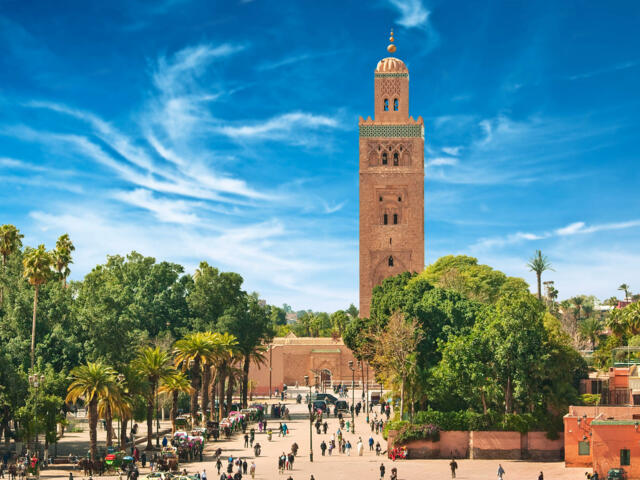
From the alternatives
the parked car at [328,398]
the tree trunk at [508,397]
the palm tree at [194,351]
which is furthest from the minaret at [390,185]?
the tree trunk at [508,397]

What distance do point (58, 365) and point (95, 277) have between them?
19.5 metres

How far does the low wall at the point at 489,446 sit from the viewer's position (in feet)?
154

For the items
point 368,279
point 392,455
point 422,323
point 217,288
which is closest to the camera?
point 392,455

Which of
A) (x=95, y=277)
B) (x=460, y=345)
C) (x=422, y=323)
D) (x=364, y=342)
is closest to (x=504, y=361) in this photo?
(x=460, y=345)

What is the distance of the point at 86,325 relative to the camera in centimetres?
4769

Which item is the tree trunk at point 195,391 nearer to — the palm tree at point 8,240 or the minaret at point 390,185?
the palm tree at point 8,240

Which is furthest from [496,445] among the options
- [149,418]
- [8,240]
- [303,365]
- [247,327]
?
[303,365]

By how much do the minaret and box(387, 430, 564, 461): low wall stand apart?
39.2 metres

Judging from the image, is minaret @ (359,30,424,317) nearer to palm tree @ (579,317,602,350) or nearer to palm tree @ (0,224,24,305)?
palm tree @ (579,317,602,350)

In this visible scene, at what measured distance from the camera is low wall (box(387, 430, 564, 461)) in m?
46.9

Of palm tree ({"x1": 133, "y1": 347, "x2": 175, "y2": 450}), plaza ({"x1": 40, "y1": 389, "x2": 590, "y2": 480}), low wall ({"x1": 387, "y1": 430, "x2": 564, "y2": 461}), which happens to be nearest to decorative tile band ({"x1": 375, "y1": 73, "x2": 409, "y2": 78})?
plaza ({"x1": 40, "y1": 389, "x2": 590, "y2": 480})

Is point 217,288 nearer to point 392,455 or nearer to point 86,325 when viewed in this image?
point 86,325

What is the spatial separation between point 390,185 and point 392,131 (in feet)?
20.6

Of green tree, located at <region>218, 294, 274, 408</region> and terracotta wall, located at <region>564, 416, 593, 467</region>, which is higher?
green tree, located at <region>218, 294, 274, 408</region>
